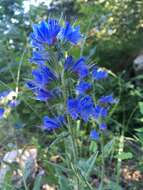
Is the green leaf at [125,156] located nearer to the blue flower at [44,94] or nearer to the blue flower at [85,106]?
the blue flower at [85,106]

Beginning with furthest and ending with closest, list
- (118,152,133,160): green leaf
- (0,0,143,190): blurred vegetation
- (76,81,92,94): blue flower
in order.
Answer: (0,0,143,190): blurred vegetation < (118,152,133,160): green leaf < (76,81,92,94): blue flower

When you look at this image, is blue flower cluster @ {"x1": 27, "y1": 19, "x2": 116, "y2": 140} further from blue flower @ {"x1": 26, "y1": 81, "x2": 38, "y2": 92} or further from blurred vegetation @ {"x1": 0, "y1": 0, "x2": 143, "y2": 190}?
blurred vegetation @ {"x1": 0, "y1": 0, "x2": 143, "y2": 190}

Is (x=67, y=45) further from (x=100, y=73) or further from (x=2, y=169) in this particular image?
(x=2, y=169)

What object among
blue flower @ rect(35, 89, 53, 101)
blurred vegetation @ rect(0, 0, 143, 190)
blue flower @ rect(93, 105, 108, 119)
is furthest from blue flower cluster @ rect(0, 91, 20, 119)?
blurred vegetation @ rect(0, 0, 143, 190)

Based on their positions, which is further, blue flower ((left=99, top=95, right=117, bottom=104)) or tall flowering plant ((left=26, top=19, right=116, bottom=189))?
blue flower ((left=99, top=95, right=117, bottom=104))

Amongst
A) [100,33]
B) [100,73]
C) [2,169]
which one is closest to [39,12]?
[100,33]

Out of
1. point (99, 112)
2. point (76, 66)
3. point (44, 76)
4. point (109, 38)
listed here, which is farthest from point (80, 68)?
point (109, 38)

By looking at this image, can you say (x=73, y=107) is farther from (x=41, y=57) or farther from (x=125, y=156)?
(x=125, y=156)

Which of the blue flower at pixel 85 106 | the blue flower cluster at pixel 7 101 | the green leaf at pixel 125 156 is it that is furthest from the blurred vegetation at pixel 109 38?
the blue flower at pixel 85 106
